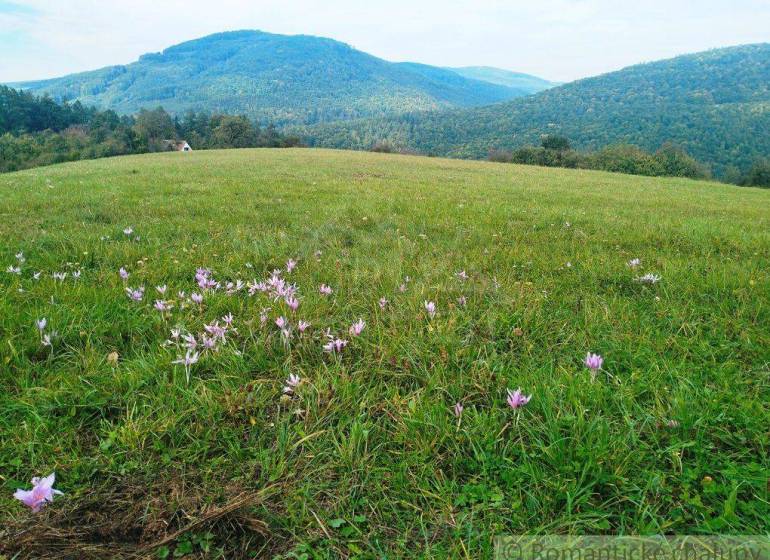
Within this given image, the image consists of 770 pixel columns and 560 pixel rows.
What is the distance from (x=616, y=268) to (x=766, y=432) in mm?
2775

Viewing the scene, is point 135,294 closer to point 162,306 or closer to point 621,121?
point 162,306

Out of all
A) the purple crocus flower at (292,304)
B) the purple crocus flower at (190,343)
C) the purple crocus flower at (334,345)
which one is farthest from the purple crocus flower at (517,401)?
the purple crocus flower at (190,343)

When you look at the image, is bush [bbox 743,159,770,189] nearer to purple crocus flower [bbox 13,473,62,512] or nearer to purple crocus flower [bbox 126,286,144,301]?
purple crocus flower [bbox 126,286,144,301]

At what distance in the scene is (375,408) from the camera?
7.12 feet

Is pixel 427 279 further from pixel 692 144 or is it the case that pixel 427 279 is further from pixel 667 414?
pixel 692 144

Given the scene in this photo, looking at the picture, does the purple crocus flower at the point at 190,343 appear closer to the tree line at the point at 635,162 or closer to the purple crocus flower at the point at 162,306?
the purple crocus flower at the point at 162,306

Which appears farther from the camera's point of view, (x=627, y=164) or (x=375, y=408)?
(x=627, y=164)

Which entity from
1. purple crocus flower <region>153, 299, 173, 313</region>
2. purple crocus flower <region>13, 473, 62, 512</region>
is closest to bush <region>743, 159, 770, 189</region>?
purple crocus flower <region>153, 299, 173, 313</region>

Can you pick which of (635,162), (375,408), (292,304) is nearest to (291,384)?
(375,408)

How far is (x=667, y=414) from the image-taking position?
79.0 inches

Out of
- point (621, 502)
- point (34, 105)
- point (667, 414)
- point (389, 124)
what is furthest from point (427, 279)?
point (389, 124)

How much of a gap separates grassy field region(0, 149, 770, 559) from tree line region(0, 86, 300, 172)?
78.9 meters

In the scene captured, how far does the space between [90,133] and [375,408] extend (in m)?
111

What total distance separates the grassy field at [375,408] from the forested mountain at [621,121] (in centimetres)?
9967
